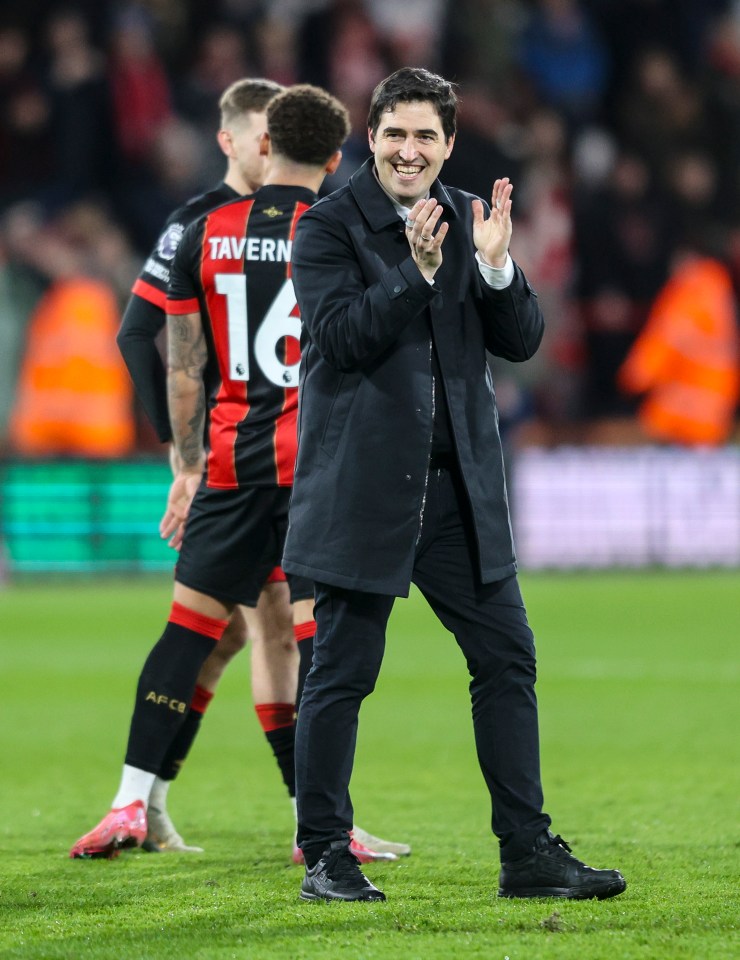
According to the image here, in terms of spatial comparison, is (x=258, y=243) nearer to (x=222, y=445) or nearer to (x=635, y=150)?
(x=222, y=445)

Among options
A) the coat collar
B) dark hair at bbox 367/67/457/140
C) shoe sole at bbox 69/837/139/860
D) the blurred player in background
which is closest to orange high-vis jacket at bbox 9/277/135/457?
the blurred player in background

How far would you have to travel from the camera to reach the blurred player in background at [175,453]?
15.6 ft

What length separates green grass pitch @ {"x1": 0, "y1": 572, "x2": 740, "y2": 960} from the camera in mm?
3383

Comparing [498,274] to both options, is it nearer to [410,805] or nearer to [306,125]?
[306,125]

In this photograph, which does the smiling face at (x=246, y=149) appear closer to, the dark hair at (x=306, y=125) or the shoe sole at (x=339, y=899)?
the dark hair at (x=306, y=125)

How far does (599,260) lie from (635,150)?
164 cm

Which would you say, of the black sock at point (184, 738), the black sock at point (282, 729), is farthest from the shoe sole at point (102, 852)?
the black sock at point (282, 729)

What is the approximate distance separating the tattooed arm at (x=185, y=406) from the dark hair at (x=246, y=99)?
0.66m

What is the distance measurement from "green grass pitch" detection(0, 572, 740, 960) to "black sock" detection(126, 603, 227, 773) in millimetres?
290

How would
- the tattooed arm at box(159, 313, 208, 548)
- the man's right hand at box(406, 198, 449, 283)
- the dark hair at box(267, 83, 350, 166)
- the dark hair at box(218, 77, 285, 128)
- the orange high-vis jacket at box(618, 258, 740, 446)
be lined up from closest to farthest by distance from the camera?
1. the man's right hand at box(406, 198, 449, 283)
2. the dark hair at box(267, 83, 350, 166)
3. the tattooed arm at box(159, 313, 208, 548)
4. the dark hair at box(218, 77, 285, 128)
5. the orange high-vis jacket at box(618, 258, 740, 446)

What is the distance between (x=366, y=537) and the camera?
3656 mm

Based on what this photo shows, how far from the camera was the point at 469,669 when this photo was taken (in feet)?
12.4

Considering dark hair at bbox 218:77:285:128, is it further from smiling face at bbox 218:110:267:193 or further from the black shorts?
the black shorts

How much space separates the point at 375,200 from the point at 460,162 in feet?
40.8
